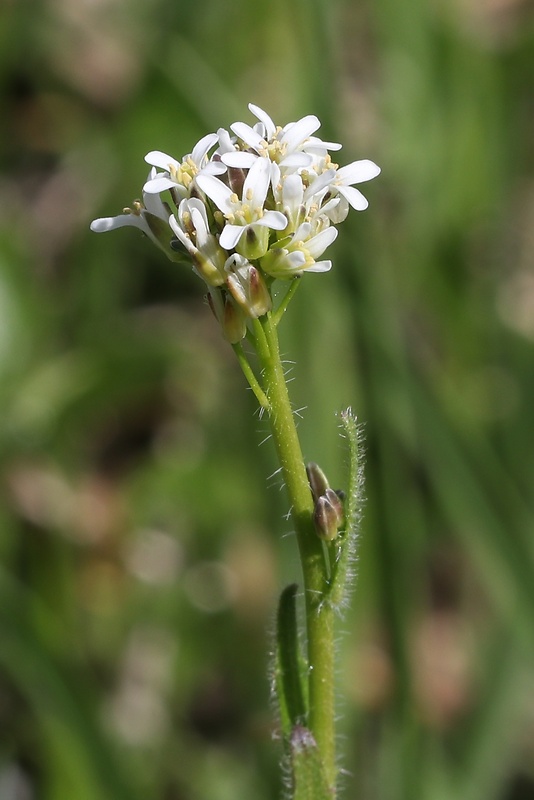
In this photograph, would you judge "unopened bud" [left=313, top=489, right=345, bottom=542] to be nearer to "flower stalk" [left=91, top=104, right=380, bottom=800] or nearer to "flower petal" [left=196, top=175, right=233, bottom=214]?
"flower stalk" [left=91, top=104, right=380, bottom=800]

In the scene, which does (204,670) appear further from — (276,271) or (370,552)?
(276,271)

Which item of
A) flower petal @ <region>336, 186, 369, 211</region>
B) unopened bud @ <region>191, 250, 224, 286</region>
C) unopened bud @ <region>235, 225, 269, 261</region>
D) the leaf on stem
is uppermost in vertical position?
flower petal @ <region>336, 186, 369, 211</region>

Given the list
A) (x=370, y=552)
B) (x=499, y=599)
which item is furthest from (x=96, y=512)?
(x=499, y=599)

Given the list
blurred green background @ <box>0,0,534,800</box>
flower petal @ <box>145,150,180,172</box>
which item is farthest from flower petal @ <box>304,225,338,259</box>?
blurred green background @ <box>0,0,534,800</box>

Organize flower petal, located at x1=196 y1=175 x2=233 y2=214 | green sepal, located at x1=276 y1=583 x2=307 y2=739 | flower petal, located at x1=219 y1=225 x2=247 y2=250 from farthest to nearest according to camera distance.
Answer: green sepal, located at x1=276 y1=583 x2=307 y2=739 < flower petal, located at x1=196 y1=175 x2=233 y2=214 < flower petal, located at x1=219 y1=225 x2=247 y2=250

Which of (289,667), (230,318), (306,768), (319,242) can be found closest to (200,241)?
(230,318)

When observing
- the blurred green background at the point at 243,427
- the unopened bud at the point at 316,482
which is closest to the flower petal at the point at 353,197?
the unopened bud at the point at 316,482

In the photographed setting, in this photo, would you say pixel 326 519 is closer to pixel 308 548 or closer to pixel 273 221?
pixel 308 548
